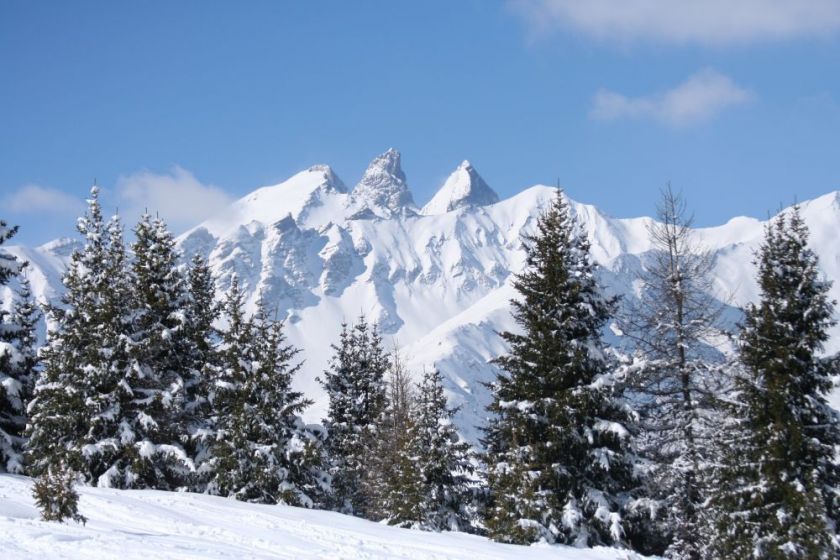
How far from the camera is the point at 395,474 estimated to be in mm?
28875

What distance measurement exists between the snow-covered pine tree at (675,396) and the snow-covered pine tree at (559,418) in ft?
2.76

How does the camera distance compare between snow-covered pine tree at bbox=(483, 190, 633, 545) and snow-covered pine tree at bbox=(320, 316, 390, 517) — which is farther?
snow-covered pine tree at bbox=(320, 316, 390, 517)

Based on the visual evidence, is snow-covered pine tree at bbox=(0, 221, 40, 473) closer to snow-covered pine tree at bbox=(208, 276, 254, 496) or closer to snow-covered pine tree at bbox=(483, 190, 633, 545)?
snow-covered pine tree at bbox=(208, 276, 254, 496)

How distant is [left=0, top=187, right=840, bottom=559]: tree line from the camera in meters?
19.8

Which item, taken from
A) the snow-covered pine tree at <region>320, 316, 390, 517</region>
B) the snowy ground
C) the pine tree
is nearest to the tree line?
the pine tree

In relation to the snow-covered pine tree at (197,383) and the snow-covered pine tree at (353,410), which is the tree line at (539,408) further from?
the snow-covered pine tree at (353,410)

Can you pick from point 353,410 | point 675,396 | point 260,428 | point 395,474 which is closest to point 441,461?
point 395,474

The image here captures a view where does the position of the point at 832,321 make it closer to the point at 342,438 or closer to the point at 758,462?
the point at 758,462

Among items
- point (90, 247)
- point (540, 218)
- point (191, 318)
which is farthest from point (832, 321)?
point (90, 247)

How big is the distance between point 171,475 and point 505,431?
12.9 meters

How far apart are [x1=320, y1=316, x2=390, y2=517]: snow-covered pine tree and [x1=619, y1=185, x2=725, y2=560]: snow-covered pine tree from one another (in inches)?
609

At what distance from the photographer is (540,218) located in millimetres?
25234

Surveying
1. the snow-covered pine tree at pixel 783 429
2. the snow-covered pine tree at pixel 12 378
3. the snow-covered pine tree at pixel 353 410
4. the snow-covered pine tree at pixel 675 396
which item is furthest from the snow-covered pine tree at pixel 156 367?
the snow-covered pine tree at pixel 783 429

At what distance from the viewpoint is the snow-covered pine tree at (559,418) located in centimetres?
2094
